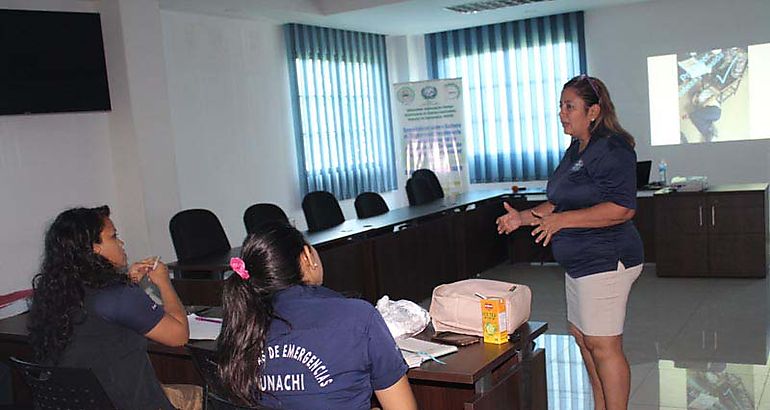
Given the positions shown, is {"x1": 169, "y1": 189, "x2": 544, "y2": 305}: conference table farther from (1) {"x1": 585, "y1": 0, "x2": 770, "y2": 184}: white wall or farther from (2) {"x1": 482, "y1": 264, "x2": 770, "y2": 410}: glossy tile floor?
(1) {"x1": 585, "y1": 0, "x2": 770, "y2": 184}: white wall

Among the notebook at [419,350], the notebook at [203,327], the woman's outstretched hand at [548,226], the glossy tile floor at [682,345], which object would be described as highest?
the woman's outstretched hand at [548,226]

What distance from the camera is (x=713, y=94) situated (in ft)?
29.8

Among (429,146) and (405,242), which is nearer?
(405,242)

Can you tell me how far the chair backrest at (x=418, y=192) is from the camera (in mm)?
7695

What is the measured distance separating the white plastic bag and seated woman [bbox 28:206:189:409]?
78cm

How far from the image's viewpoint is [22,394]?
3729 mm

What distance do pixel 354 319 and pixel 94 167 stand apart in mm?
5278

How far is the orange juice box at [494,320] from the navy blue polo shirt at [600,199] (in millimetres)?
532

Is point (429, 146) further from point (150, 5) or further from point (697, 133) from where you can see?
point (150, 5)

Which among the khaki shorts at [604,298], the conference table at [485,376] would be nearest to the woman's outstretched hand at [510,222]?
the khaki shorts at [604,298]

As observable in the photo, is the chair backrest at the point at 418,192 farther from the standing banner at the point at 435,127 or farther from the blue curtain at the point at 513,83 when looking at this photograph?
the blue curtain at the point at 513,83

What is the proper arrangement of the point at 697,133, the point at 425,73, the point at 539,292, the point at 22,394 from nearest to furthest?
the point at 22,394 → the point at 539,292 → the point at 697,133 → the point at 425,73

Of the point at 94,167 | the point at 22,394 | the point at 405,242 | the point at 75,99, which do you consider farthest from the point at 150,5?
the point at 22,394

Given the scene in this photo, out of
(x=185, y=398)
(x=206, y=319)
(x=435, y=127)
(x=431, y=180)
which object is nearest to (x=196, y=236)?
(x=206, y=319)
